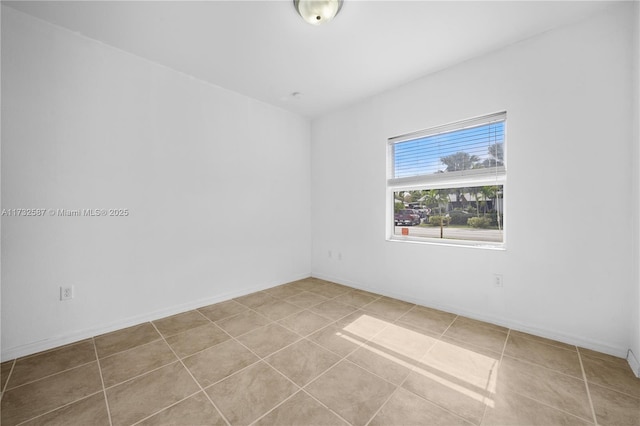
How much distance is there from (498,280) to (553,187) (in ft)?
3.20

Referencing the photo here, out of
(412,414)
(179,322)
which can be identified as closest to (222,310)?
(179,322)

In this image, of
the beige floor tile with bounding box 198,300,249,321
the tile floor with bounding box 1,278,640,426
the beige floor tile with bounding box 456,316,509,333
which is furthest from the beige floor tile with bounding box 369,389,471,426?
the beige floor tile with bounding box 198,300,249,321

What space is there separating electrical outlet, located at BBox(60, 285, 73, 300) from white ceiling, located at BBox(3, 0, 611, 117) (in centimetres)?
224

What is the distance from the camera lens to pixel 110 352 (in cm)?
207

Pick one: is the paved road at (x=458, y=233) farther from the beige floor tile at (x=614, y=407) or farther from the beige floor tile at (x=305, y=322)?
the beige floor tile at (x=305, y=322)

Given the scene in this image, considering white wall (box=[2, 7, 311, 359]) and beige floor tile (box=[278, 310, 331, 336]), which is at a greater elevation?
white wall (box=[2, 7, 311, 359])

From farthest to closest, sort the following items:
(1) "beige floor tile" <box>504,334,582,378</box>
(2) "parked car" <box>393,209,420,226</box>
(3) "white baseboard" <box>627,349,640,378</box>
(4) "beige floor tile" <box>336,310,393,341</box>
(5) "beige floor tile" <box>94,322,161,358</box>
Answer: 1. (2) "parked car" <box>393,209,420,226</box>
2. (4) "beige floor tile" <box>336,310,393,341</box>
3. (5) "beige floor tile" <box>94,322,161,358</box>
4. (1) "beige floor tile" <box>504,334,582,378</box>
5. (3) "white baseboard" <box>627,349,640,378</box>

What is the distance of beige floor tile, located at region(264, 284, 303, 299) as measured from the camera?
11.3ft

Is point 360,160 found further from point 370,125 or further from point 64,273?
point 64,273

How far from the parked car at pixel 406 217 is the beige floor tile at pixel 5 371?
377 centimetres

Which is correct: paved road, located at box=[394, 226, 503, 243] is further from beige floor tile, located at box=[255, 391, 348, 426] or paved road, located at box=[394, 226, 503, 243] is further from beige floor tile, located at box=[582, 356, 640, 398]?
beige floor tile, located at box=[255, 391, 348, 426]

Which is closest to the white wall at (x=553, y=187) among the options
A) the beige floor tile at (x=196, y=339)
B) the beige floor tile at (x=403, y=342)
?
the beige floor tile at (x=403, y=342)

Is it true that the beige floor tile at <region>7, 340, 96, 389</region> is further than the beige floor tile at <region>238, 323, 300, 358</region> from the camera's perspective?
No

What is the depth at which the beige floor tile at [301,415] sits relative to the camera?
138 centimetres
